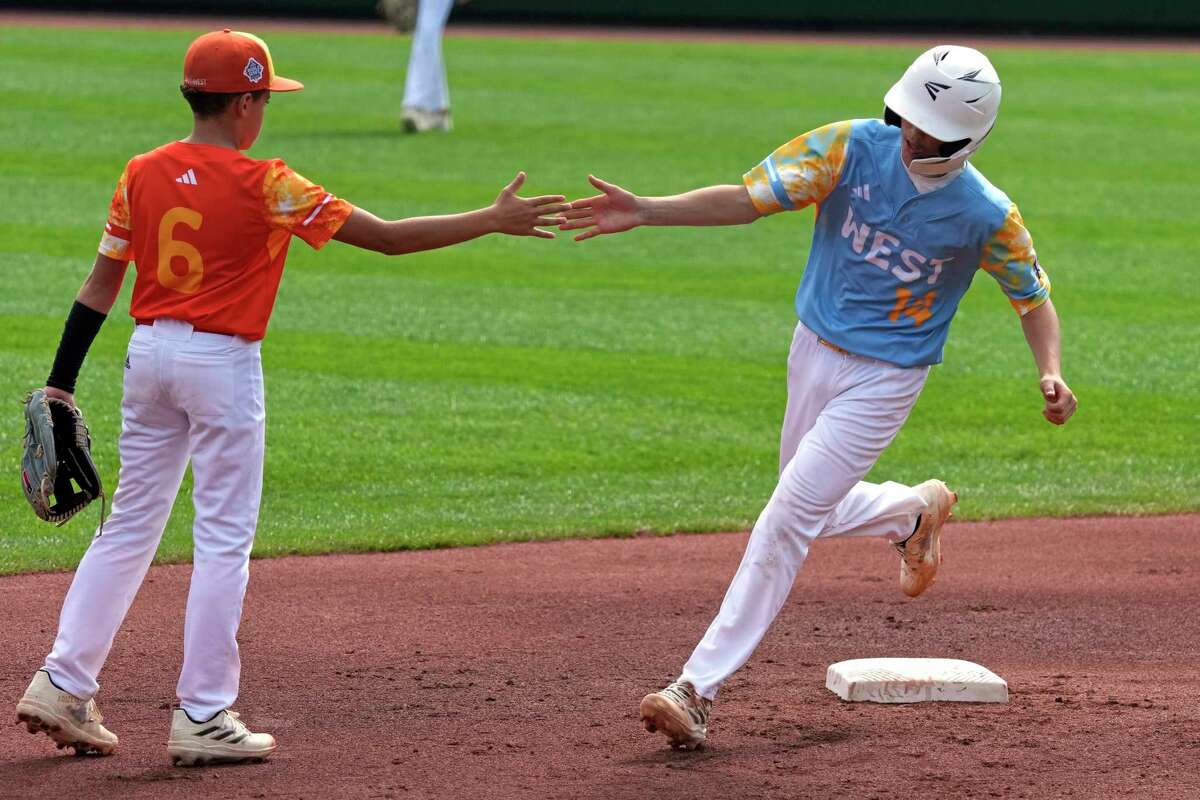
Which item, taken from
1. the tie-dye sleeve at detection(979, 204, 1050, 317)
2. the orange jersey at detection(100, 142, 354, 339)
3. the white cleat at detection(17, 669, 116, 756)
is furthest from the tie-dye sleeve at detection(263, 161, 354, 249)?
the tie-dye sleeve at detection(979, 204, 1050, 317)

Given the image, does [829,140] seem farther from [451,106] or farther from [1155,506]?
[451,106]

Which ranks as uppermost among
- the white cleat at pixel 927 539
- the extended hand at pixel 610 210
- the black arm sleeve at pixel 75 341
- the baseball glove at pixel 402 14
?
the baseball glove at pixel 402 14

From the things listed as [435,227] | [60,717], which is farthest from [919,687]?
[60,717]

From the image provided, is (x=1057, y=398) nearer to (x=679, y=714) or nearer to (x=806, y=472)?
(x=806, y=472)

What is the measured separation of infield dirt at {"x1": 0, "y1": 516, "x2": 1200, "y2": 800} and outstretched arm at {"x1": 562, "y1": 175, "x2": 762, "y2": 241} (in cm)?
146

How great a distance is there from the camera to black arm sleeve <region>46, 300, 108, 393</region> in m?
4.89

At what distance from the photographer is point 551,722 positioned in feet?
17.1

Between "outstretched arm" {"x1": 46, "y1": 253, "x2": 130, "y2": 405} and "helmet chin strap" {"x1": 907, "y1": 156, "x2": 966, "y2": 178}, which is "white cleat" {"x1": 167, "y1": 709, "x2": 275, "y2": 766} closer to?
"outstretched arm" {"x1": 46, "y1": 253, "x2": 130, "y2": 405}

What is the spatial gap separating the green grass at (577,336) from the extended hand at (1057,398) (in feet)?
9.65

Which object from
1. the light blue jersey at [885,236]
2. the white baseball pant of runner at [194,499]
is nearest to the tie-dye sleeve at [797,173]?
the light blue jersey at [885,236]

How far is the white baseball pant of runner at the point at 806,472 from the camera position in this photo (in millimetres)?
5004

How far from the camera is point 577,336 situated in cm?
1132

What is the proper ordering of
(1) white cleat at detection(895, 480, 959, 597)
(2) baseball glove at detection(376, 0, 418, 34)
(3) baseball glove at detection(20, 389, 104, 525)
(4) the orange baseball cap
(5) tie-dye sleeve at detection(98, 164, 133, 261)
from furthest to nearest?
1. (2) baseball glove at detection(376, 0, 418, 34)
2. (1) white cleat at detection(895, 480, 959, 597)
3. (3) baseball glove at detection(20, 389, 104, 525)
4. (5) tie-dye sleeve at detection(98, 164, 133, 261)
5. (4) the orange baseball cap

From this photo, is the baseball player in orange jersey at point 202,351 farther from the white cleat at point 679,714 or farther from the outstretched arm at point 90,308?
the white cleat at point 679,714
